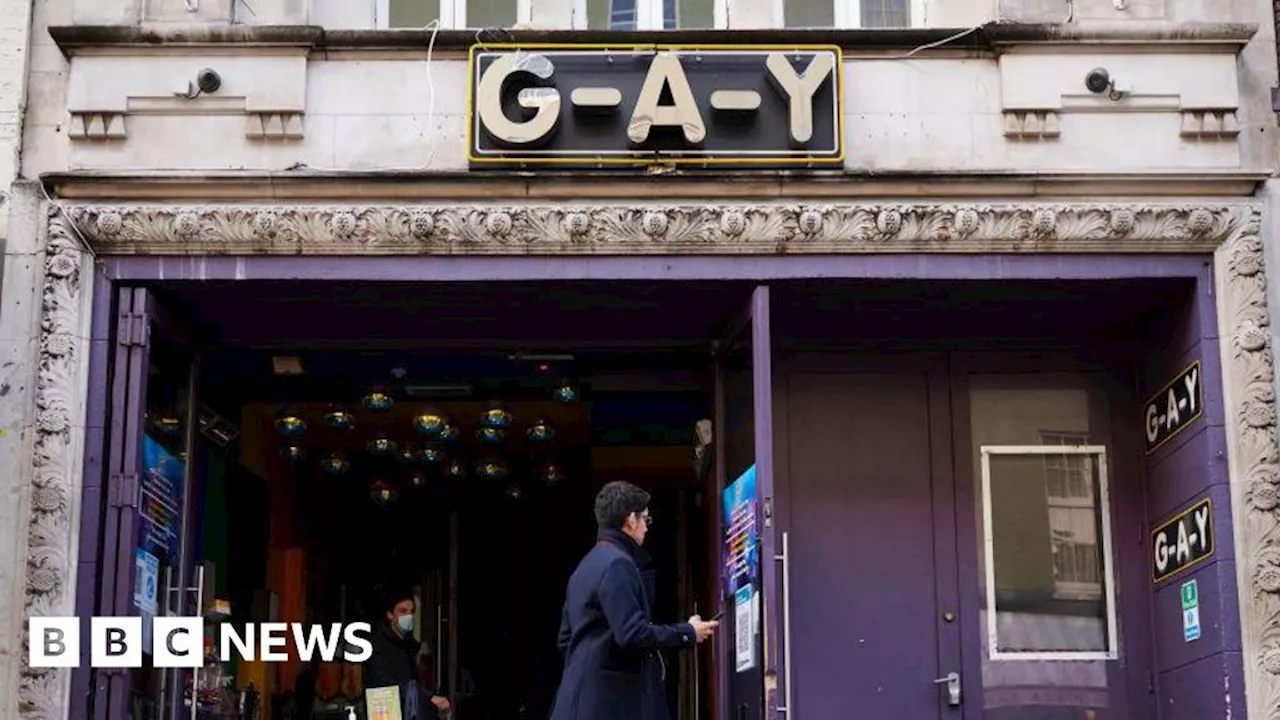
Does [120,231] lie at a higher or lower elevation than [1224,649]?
higher

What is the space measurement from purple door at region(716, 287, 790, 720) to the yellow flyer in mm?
2041

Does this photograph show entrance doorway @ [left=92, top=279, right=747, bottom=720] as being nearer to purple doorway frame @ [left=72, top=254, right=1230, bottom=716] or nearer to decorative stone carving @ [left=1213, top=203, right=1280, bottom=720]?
purple doorway frame @ [left=72, top=254, right=1230, bottom=716]

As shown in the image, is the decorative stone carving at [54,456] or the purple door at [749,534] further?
the purple door at [749,534]

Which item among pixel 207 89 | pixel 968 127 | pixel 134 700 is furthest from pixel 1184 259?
pixel 134 700

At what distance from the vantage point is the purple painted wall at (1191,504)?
10.4 meters

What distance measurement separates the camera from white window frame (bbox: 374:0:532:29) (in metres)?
11.5

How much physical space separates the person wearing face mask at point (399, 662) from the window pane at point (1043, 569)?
3706 millimetres

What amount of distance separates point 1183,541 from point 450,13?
560cm

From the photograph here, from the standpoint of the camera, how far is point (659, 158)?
1073 cm

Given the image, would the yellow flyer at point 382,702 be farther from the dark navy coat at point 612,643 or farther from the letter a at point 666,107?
the letter a at point 666,107

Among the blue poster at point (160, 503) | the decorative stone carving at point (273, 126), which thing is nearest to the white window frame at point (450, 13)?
the decorative stone carving at point (273, 126)

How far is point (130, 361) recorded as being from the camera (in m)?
10.7

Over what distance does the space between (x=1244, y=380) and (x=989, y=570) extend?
6.83 ft

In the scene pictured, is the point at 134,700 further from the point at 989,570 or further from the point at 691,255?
the point at 989,570
